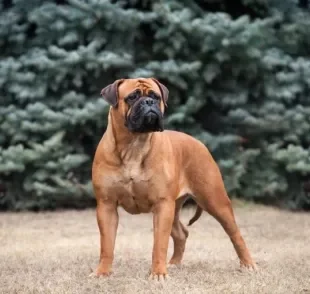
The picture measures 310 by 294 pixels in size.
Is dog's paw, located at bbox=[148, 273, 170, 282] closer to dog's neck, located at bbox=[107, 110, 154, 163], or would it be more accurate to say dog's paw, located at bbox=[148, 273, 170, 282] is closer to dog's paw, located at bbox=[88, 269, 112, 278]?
dog's paw, located at bbox=[88, 269, 112, 278]

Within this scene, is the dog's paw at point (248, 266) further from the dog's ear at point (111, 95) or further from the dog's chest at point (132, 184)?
the dog's ear at point (111, 95)

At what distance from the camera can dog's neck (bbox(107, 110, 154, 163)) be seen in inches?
197

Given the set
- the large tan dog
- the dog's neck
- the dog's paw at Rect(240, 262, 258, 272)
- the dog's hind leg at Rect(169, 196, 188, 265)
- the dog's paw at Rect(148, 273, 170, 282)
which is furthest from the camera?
the dog's hind leg at Rect(169, 196, 188, 265)

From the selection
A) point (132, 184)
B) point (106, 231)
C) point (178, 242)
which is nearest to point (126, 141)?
point (132, 184)

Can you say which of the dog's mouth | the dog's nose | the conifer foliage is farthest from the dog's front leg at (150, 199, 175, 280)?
the conifer foliage

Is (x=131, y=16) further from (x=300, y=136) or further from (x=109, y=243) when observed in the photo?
(x=109, y=243)

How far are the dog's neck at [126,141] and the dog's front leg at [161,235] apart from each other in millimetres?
375

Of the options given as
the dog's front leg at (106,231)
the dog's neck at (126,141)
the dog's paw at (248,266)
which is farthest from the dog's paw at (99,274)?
the dog's paw at (248,266)

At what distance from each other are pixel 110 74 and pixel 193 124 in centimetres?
140

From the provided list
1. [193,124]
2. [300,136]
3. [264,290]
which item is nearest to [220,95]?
[193,124]

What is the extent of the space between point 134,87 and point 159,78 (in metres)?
4.98

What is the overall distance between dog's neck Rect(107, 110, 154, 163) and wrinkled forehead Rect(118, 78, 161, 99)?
0.52 ft

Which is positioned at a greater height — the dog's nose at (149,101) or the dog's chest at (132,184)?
the dog's nose at (149,101)

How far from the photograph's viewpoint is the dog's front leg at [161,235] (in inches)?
192
